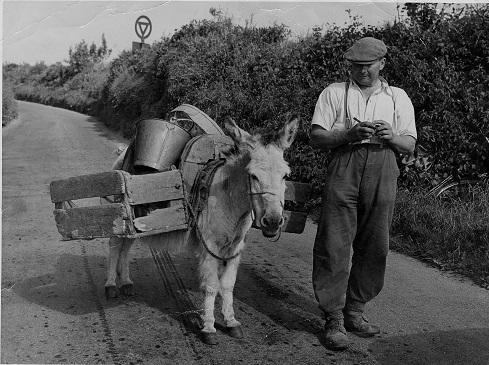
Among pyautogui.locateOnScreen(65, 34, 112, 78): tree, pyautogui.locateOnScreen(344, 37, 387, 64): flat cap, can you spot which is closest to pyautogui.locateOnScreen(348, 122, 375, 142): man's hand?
pyautogui.locateOnScreen(344, 37, 387, 64): flat cap

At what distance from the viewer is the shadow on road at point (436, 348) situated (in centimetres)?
375

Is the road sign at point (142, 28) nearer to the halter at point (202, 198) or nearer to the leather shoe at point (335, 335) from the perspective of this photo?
the halter at point (202, 198)

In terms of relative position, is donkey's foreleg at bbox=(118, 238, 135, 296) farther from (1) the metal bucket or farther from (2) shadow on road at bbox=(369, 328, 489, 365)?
(2) shadow on road at bbox=(369, 328, 489, 365)

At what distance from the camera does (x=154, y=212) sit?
4.02 metres

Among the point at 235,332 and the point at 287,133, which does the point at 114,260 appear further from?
the point at 287,133

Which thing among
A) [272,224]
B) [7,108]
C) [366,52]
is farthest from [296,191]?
[7,108]

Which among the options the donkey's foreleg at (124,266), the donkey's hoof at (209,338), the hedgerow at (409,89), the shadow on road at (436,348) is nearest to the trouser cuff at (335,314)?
the shadow on road at (436,348)

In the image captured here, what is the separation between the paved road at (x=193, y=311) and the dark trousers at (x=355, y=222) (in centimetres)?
44

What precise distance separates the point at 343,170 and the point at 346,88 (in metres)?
0.64

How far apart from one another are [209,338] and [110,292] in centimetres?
139

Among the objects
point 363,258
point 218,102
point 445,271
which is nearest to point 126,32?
point 363,258

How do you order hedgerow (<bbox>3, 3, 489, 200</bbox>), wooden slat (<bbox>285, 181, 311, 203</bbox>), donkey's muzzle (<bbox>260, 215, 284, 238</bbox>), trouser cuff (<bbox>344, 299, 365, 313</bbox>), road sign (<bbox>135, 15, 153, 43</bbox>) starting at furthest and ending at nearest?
road sign (<bbox>135, 15, 153, 43</bbox>) → hedgerow (<bbox>3, 3, 489, 200</bbox>) → wooden slat (<bbox>285, 181, 311, 203</bbox>) → trouser cuff (<bbox>344, 299, 365, 313</bbox>) → donkey's muzzle (<bbox>260, 215, 284, 238</bbox>)

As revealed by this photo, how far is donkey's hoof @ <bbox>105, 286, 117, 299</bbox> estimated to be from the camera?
4.93 m

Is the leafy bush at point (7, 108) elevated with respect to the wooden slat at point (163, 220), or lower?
lower
